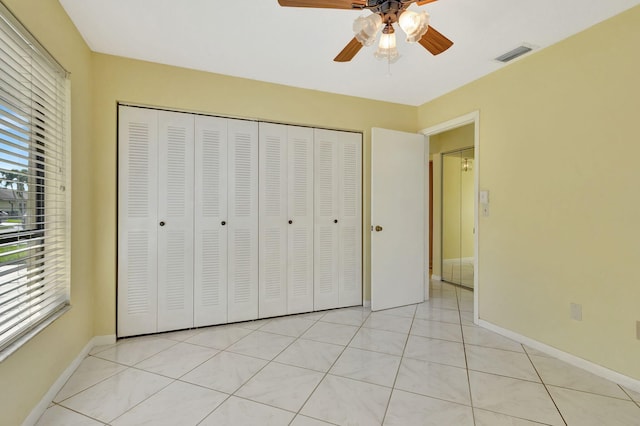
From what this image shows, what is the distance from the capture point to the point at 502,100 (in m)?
2.69

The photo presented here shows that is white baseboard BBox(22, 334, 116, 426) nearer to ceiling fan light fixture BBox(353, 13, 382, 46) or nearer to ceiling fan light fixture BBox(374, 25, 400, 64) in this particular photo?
ceiling fan light fixture BBox(353, 13, 382, 46)

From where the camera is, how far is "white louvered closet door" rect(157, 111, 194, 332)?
2633 mm

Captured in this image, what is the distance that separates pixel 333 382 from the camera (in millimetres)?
1941

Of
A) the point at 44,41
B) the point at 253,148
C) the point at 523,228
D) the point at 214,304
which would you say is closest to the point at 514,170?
the point at 523,228

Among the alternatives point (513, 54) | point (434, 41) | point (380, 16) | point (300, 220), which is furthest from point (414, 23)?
point (300, 220)

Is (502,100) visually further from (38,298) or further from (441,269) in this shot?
(38,298)

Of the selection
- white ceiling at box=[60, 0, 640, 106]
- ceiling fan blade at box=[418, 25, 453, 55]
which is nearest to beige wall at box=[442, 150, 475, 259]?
white ceiling at box=[60, 0, 640, 106]

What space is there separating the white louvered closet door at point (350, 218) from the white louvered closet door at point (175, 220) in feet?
5.11

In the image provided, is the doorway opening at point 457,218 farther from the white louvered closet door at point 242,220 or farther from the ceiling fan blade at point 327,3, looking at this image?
the ceiling fan blade at point 327,3

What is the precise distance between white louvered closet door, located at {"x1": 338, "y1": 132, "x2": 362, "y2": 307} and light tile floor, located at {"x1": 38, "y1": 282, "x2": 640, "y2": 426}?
0.66 meters

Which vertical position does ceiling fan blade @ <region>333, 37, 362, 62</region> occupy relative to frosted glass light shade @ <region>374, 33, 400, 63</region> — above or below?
above

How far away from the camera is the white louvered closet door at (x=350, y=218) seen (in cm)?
335

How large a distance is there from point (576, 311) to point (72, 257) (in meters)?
3.61

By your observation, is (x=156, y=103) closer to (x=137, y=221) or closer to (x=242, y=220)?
(x=137, y=221)
